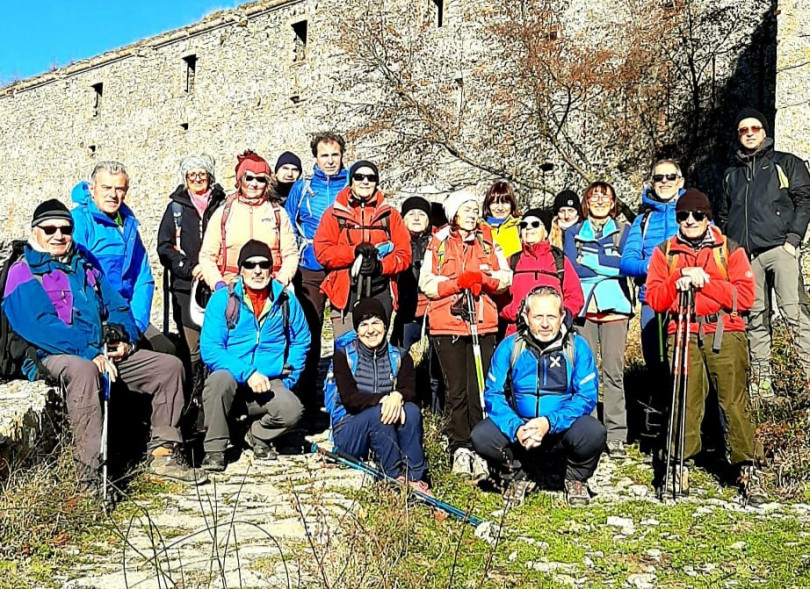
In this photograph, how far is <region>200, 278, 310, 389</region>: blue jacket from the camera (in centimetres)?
Answer: 553

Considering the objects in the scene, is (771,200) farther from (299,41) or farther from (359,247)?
(299,41)

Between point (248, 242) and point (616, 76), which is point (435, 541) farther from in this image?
point (616, 76)

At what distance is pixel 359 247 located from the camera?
5965 millimetres

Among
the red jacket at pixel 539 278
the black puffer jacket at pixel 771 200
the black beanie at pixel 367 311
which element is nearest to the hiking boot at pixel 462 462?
the red jacket at pixel 539 278

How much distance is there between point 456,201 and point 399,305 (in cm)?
132

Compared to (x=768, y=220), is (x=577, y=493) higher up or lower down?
lower down

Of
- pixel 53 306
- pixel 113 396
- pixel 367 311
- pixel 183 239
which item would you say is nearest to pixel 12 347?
pixel 53 306

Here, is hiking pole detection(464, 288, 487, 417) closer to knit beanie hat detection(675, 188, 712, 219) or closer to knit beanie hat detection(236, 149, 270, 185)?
knit beanie hat detection(675, 188, 712, 219)

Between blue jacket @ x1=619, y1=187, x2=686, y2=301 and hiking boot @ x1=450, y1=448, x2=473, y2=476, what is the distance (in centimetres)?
160

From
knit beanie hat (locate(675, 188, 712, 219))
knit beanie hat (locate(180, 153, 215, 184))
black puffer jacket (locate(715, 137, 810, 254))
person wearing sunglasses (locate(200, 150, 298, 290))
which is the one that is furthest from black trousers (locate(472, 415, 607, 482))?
knit beanie hat (locate(180, 153, 215, 184))

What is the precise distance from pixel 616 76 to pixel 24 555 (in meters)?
11.4

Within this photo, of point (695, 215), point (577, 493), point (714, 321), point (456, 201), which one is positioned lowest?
point (577, 493)

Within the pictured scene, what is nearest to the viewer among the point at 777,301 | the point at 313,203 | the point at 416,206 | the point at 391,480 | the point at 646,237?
the point at 391,480

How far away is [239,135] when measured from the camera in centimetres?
2066
